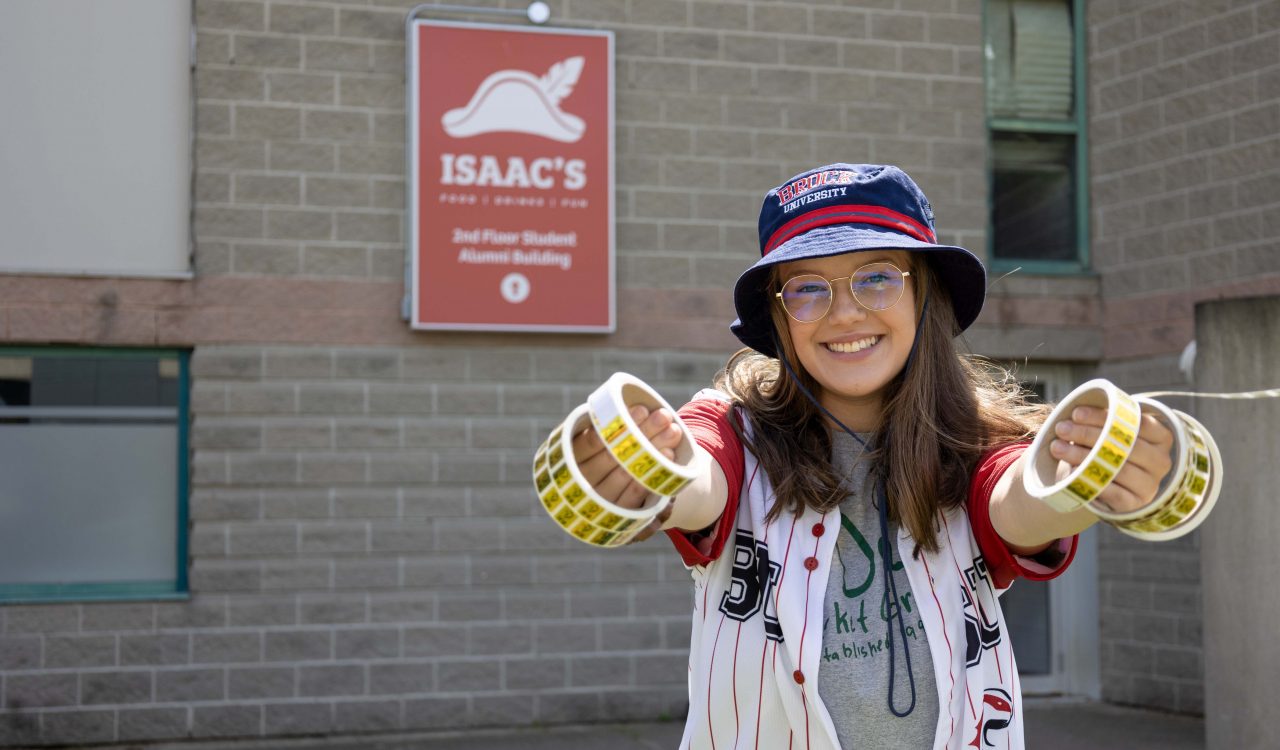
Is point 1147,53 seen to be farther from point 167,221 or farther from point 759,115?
point 167,221

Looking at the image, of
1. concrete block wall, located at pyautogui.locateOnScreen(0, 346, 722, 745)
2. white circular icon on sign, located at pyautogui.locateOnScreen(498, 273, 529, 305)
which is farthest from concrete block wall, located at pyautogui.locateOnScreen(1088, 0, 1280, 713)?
white circular icon on sign, located at pyautogui.locateOnScreen(498, 273, 529, 305)

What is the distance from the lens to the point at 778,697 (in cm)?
197

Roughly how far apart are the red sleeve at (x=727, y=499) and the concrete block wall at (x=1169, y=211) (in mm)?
5312

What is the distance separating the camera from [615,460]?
1.65 meters

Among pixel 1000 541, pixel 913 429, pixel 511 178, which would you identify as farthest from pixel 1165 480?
pixel 511 178

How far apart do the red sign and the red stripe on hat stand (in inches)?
182

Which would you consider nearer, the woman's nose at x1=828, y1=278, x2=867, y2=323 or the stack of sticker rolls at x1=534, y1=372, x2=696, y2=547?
the stack of sticker rolls at x1=534, y1=372, x2=696, y2=547

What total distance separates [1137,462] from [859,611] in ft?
1.78

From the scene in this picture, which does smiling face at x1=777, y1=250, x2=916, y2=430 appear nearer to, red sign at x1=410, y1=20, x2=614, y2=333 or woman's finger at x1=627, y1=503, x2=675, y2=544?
woman's finger at x1=627, y1=503, x2=675, y2=544

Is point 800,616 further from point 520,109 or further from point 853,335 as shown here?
point 520,109

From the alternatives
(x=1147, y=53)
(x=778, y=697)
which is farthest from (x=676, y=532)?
(x=1147, y=53)

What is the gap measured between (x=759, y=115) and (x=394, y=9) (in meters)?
Answer: 2.05

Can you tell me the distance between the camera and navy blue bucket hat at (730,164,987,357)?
2.08 metres

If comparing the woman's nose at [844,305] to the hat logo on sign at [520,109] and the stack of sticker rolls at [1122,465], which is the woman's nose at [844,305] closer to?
the stack of sticker rolls at [1122,465]
